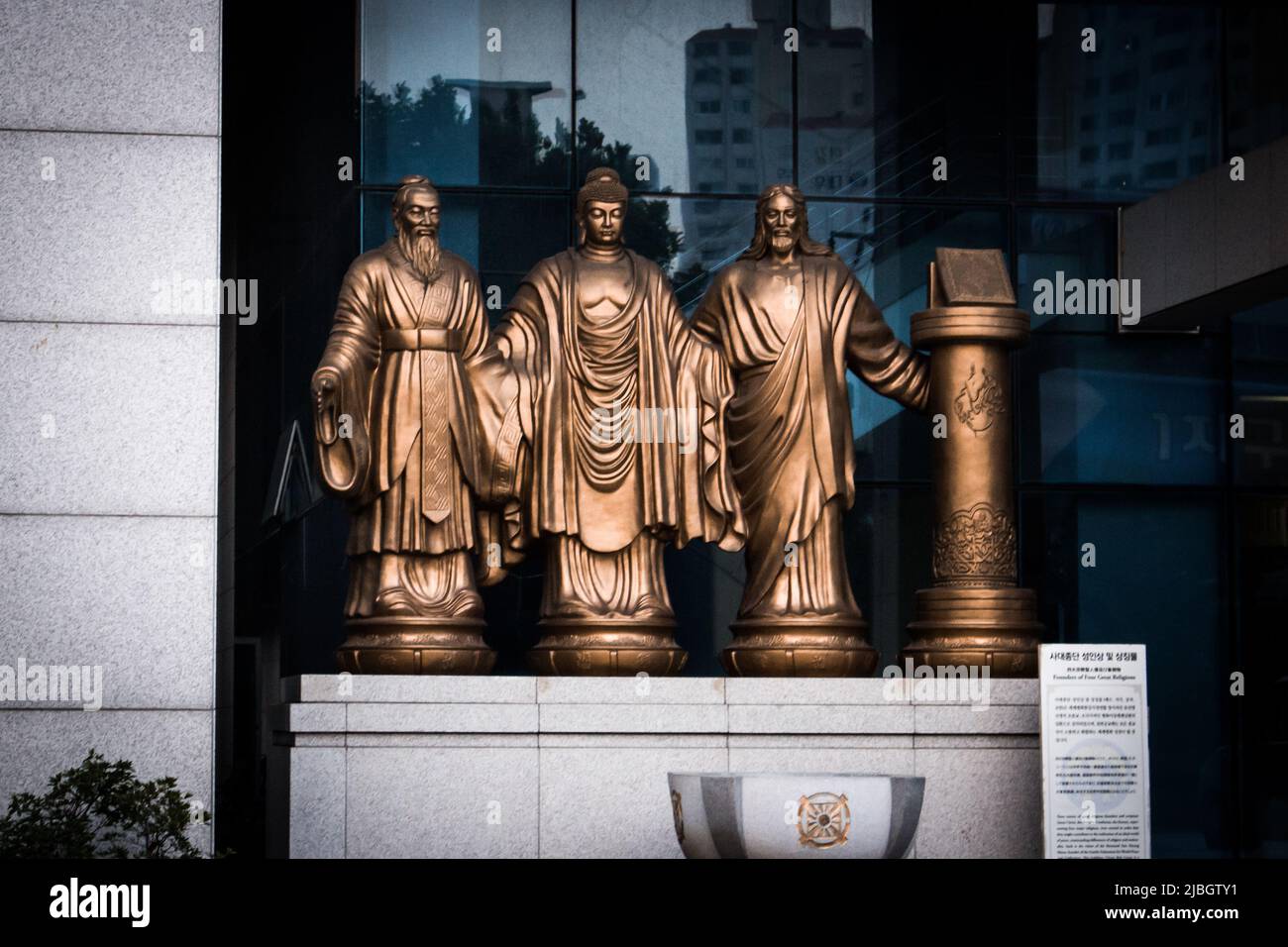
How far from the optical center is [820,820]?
25.6 ft

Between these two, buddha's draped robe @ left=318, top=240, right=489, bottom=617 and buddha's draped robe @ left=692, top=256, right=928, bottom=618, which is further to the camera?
buddha's draped robe @ left=692, top=256, right=928, bottom=618

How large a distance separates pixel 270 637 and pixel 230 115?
3.48 m

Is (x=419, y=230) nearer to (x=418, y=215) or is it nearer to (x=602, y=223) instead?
(x=418, y=215)

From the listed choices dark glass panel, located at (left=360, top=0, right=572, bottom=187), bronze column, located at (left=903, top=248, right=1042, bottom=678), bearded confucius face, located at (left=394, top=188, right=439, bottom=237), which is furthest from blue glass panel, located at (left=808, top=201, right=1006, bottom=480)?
bearded confucius face, located at (left=394, top=188, right=439, bottom=237)

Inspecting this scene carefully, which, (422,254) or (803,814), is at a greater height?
(422,254)

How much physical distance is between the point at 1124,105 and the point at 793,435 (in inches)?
212

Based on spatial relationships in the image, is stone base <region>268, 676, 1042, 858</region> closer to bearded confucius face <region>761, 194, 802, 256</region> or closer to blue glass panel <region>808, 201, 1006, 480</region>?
bearded confucius face <region>761, 194, 802, 256</region>

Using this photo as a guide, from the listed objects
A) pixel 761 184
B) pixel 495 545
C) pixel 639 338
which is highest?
pixel 761 184

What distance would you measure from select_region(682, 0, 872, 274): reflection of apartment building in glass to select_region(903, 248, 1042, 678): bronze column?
148 inches

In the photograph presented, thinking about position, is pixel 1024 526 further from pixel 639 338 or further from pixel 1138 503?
pixel 639 338

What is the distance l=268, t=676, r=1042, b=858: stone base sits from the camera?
9.29m

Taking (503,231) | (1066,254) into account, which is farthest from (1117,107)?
(503,231)

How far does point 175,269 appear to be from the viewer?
9359 mm
